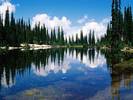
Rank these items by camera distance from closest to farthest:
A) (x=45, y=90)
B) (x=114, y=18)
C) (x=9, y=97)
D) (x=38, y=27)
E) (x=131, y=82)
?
(x=9, y=97) < (x=45, y=90) < (x=131, y=82) < (x=114, y=18) < (x=38, y=27)

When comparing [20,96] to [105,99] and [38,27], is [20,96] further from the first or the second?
[38,27]

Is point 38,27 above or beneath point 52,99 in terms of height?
above

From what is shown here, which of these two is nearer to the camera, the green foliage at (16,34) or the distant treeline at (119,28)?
the distant treeline at (119,28)

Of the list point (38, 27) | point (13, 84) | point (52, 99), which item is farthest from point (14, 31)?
point (52, 99)

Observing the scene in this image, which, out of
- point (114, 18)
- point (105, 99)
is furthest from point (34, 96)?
point (114, 18)

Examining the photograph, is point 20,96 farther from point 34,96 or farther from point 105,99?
point 105,99

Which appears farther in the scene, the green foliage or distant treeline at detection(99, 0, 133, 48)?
the green foliage

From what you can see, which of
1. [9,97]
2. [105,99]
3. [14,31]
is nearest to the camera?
[105,99]

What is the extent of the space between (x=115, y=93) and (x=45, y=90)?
17.0 ft

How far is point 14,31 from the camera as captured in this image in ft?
400

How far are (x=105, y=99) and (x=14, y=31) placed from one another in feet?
350

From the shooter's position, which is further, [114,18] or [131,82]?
[114,18]

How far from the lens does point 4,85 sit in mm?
24688

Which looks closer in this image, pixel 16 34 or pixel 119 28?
pixel 119 28
